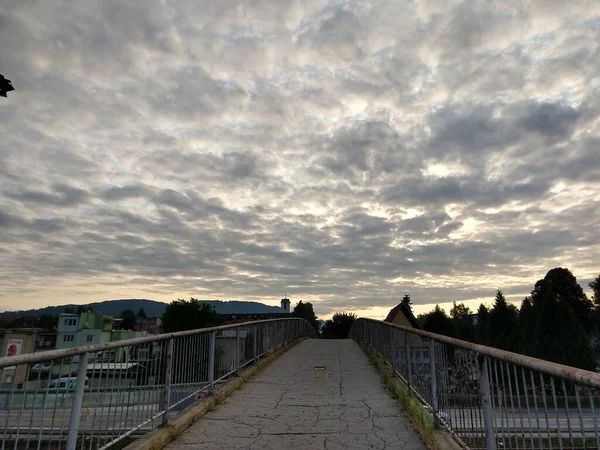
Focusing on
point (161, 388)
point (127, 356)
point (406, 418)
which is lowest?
point (406, 418)

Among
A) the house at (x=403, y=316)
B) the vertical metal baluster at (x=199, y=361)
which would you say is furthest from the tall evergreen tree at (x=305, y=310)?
the vertical metal baluster at (x=199, y=361)

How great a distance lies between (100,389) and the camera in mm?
4438

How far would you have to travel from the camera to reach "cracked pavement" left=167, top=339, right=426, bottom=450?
5.62 metres

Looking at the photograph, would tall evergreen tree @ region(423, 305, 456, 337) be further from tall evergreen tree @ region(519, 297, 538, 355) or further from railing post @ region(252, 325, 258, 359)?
railing post @ region(252, 325, 258, 359)

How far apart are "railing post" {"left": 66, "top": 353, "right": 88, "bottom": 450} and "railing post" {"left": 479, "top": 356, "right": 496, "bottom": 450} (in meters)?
3.58

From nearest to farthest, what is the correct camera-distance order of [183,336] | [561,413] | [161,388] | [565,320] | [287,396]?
[561,413]
[161,388]
[183,336]
[287,396]
[565,320]

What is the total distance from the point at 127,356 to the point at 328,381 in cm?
→ 651

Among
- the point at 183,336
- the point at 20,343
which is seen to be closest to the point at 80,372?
the point at 183,336

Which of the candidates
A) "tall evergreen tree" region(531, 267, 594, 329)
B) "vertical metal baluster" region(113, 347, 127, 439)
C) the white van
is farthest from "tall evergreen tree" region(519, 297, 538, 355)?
the white van

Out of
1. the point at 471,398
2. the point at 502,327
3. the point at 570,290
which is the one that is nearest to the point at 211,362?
the point at 471,398

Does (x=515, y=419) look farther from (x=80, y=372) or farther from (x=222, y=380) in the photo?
(x=222, y=380)

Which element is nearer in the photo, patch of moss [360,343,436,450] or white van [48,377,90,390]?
white van [48,377,90,390]

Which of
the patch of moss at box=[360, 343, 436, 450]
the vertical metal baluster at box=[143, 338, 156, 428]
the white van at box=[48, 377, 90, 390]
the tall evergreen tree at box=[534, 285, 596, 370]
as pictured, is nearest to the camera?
the white van at box=[48, 377, 90, 390]

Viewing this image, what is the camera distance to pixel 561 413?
2.87 metres
